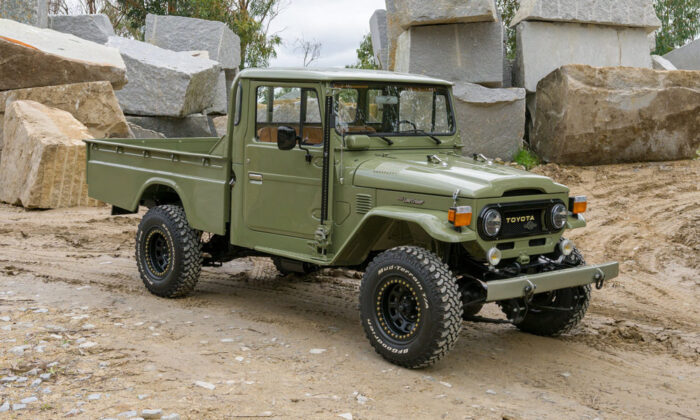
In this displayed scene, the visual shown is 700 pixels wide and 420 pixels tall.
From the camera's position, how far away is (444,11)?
1316 cm

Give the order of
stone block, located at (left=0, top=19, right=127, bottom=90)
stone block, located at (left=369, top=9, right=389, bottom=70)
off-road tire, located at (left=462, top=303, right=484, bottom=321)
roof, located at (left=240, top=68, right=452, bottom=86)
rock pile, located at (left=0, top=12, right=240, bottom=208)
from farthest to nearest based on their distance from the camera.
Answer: stone block, located at (left=369, top=9, right=389, bottom=70) → stone block, located at (left=0, top=19, right=127, bottom=90) → rock pile, located at (left=0, top=12, right=240, bottom=208) → roof, located at (left=240, top=68, right=452, bottom=86) → off-road tire, located at (left=462, top=303, right=484, bottom=321)

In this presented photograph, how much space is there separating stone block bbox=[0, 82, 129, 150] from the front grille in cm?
942

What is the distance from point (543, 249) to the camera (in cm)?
589

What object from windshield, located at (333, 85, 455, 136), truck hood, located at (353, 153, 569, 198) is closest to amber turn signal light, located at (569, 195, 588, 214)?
truck hood, located at (353, 153, 569, 198)

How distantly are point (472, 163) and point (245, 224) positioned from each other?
75.3 inches

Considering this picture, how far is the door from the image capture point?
620cm

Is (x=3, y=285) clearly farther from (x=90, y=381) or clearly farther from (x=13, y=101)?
(x=13, y=101)

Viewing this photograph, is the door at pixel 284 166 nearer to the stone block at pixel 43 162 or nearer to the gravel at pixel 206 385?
the gravel at pixel 206 385

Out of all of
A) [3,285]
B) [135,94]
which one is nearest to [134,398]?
[3,285]

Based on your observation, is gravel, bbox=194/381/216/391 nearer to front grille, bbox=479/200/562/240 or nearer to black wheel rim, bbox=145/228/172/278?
front grille, bbox=479/200/562/240

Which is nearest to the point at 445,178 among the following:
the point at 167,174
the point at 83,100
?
the point at 167,174

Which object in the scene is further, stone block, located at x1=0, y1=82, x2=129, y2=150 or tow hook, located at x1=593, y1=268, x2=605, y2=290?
stone block, located at x1=0, y1=82, x2=129, y2=150

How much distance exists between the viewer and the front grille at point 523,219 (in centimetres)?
556

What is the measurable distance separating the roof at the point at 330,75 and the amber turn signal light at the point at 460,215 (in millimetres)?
1475
